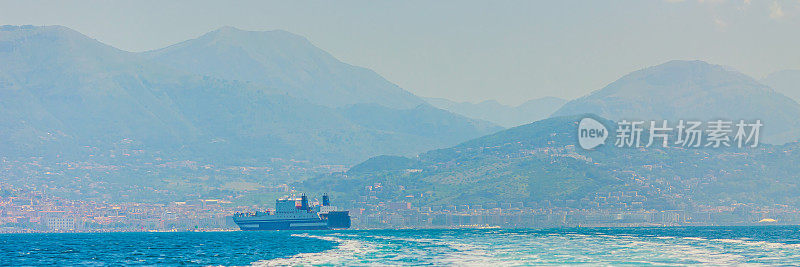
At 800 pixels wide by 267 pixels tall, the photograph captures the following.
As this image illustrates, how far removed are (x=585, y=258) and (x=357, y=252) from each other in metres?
43.1

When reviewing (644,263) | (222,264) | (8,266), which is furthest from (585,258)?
(8,266)

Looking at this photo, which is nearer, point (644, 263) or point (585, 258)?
point (644, 263)

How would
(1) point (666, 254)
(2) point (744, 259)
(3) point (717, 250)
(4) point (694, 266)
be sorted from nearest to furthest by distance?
(4) point (694, 266) → (2) point (744, 259) → (1) point (666, 254) → (3) point (717, 250)

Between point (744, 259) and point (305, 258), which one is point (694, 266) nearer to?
point (744, 259)

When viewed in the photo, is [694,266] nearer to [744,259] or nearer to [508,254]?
[744,259]

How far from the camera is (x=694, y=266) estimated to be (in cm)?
12444

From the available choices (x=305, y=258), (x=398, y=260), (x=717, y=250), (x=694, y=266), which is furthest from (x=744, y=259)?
(x=305, y=258)

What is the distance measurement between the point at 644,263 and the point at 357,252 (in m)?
55.4

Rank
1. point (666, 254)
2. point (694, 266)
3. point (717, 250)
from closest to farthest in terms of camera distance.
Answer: point (694, 266) < point (666, 254) < point (717, 250)

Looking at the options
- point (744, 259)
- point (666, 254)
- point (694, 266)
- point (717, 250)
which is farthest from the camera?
point (717, 250)

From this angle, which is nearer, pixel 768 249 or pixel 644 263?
pixel 644 263

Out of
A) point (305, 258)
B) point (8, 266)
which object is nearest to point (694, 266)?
point (305, 258)

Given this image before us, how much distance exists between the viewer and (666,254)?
149625 millimetres

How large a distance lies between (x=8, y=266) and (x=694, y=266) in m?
91.0
